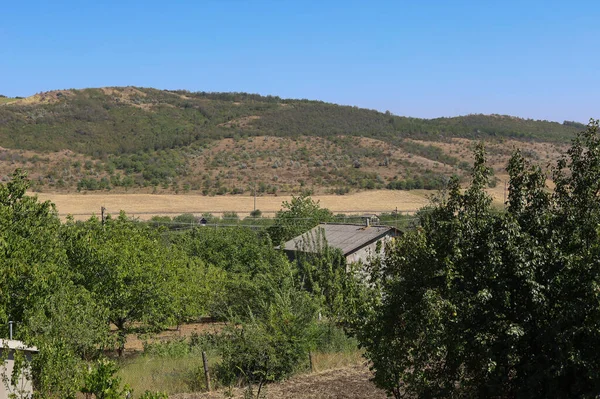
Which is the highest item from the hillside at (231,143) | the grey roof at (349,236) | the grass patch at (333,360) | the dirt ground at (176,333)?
the hillside at (231,143)

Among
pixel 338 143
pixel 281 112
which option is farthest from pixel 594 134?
pixel 281 112

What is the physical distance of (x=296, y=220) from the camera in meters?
45.3

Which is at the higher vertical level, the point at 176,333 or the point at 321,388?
the point at 321,388

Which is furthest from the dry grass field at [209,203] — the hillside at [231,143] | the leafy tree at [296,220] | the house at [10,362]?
the house at [10,362]

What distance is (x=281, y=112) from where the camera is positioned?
414ft

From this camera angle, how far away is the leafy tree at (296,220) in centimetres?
4350

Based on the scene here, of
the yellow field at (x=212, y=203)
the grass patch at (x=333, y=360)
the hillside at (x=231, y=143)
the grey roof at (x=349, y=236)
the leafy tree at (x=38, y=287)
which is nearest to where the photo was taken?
the leafy tree at (x=38, y=287)

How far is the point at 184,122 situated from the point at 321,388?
10334 cm

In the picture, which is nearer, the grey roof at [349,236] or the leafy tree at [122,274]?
the leafy tree at [122,274]

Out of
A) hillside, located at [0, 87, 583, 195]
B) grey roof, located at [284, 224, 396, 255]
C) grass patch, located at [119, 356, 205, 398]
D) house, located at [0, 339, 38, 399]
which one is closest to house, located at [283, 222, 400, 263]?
grey roof, located at [284, 224, 396, 255]

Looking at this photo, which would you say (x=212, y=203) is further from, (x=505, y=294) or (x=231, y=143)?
(x=505, y=294)

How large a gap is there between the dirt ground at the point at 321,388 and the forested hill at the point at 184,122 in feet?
263

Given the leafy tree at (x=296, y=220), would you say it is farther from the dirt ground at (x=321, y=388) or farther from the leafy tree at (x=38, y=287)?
the leafy tree at (x=38, y=287)

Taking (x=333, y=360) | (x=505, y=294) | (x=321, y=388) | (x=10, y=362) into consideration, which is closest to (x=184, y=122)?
(x=333, y=360)
